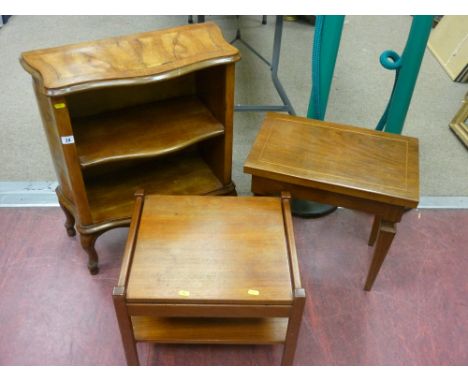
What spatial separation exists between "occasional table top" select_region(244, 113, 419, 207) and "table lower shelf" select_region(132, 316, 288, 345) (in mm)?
485

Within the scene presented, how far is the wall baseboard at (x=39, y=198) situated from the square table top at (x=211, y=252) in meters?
0.88

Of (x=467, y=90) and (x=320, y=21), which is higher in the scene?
(x=320, y=21)

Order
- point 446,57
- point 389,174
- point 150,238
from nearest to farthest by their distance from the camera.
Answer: point 150,238 → point 389,174 → point 446,57

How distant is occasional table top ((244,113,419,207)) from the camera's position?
4.57 feet

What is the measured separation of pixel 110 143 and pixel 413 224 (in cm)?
144

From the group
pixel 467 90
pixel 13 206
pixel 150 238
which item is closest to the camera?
pixel 150 238

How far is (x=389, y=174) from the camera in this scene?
56.8 inches

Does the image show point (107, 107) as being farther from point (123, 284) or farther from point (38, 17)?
point (38, 17)

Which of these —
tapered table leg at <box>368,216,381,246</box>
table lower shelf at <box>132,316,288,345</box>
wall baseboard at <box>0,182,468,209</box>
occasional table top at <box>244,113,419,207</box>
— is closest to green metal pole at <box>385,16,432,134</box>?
occasional table top at <box>244,113,419,207</box>

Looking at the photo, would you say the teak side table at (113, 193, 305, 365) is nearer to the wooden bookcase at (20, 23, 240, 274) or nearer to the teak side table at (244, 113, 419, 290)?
the teak side table at (244, 113, 419, 290)

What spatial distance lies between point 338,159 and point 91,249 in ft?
3.26

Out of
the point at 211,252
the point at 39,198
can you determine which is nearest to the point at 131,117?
the point at 211,252

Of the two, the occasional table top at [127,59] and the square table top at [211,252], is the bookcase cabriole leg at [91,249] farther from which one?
the occasional table top at [127,59]

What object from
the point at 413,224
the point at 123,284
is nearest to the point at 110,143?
the point at 123,284
